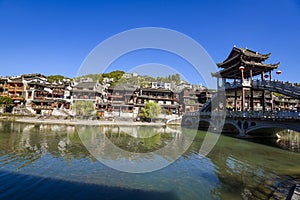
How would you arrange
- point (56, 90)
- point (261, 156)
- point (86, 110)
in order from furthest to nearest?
1. point (56, 90)
2. point (86, 110)
3. point (261, 156)

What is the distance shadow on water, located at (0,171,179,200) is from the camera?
8.36 metres

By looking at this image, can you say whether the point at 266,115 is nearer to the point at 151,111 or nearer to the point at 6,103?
the point at 151,111

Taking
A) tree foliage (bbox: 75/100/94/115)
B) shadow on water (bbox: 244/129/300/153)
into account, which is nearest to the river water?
shadow on water (bbox: 244/129/300/153)

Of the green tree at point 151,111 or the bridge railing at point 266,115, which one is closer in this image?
the bridge railing at point 266,115

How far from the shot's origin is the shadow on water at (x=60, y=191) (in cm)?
836

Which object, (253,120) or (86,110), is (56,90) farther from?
(253,120)

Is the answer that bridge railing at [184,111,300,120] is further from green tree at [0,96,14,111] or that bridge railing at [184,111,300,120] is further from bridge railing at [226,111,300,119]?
green tree at [0,96,14,111]

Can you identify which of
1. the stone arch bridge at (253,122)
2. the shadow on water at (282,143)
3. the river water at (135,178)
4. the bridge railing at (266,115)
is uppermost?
the bridge railing at (266,115)

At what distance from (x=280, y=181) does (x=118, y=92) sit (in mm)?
53206

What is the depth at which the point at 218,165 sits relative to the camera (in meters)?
14.8

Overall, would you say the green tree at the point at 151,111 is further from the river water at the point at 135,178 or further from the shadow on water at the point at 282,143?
the river water at the point at 135,178

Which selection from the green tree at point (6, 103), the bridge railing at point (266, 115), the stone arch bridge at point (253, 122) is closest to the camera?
the bridge railing at point (266, 115)

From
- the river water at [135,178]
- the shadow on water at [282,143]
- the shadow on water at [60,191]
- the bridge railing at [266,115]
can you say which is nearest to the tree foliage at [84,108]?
the river water at [135,178]

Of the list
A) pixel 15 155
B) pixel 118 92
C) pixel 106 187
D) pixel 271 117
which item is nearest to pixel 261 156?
pixel 271 117
